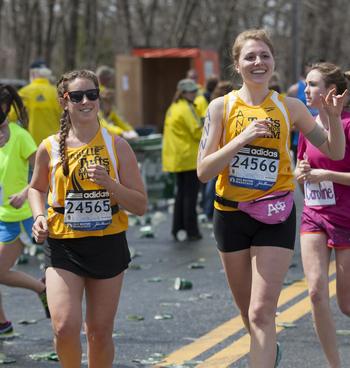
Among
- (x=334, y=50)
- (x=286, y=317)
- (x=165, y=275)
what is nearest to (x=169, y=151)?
(x=165, y=275)

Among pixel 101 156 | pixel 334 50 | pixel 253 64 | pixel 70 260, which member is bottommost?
pixel 334 50

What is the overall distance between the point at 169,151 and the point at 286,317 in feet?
18.2

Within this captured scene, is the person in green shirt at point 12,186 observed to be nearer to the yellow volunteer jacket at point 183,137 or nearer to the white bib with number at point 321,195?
the white bib with number at point 321,195

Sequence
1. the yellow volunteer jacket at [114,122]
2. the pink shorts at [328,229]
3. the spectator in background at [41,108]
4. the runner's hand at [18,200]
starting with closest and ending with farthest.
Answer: the pink shorts at [328,229] → the runner's hand at [18,200] → the spectator in background at [41,108] → the yellow volunteer jacket at [114,122]

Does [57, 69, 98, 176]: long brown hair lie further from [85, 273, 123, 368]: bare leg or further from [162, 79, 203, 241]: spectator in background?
[162, 79, 203, 241]: spectator in background

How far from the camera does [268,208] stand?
5.69 meters

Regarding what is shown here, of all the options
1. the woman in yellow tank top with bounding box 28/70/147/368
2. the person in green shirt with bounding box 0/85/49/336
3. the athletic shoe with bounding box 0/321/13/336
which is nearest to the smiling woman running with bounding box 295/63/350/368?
the woman in yellow tank top with bounding box 28/70/147/368

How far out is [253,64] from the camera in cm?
575

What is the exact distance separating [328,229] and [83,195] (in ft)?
5.34

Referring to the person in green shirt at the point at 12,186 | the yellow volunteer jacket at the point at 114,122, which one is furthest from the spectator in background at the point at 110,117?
the person in green shirt at the point at 12,186

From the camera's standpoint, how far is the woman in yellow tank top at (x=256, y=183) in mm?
5602

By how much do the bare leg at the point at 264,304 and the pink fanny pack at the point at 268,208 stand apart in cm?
16

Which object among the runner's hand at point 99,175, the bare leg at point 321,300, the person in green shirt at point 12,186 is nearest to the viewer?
the runner's hand at point 99,175

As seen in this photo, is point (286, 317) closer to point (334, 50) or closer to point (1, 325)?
point (1, 325)
